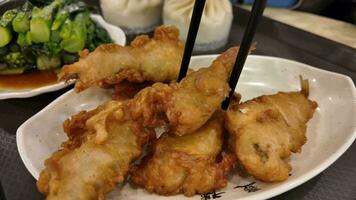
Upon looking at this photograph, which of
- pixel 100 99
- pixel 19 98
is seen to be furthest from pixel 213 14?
pixel 19 98

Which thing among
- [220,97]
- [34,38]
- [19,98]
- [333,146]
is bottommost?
[19,98]

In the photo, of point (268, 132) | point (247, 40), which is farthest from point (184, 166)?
point (247, 40)

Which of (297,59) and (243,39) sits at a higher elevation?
(243,39)

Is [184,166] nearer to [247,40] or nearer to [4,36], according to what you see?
[247,40]

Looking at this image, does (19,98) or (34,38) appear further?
(34,38)

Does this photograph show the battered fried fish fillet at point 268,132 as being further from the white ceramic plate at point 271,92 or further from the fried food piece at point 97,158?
the fried food piece at point 97,158

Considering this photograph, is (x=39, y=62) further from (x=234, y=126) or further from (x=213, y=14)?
(x=234, y=126)

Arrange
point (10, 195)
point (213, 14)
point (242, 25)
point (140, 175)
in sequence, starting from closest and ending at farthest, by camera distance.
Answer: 1. point (140, 175)
2. point (10, 195)
3. point (213, 14)
4. point (242, 25)

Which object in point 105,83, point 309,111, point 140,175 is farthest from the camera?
point 105,83
